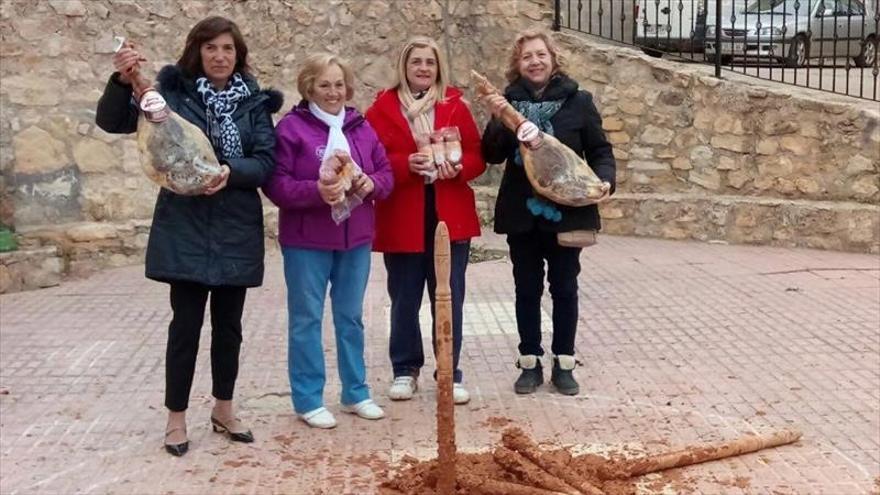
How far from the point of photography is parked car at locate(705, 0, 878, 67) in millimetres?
10016

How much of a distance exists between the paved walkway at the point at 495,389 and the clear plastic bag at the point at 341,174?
1045 mm

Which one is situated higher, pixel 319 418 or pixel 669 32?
pixel 669 32

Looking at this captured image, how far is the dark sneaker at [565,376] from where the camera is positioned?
17.2 feet

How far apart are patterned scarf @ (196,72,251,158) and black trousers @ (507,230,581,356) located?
1.46 meters

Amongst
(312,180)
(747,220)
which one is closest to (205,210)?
(312,180)

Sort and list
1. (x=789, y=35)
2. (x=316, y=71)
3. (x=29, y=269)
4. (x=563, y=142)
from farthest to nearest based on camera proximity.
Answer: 1. (x=789, y=35)
2. (x=29, y=269)
3. (x=563, y=142)
4. (x=316, y=71)

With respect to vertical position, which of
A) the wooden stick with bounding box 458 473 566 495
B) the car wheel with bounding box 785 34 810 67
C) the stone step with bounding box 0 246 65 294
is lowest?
the wooden stick with bounding box 458 473 566 495

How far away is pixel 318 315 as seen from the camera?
4.77 meters

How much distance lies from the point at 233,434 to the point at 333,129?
1.43 metres

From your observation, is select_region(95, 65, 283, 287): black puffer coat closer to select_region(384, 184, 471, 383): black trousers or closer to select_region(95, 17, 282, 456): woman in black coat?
select_region(95, 17, 282, 456): woman in black coat

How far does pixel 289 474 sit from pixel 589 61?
698 cm

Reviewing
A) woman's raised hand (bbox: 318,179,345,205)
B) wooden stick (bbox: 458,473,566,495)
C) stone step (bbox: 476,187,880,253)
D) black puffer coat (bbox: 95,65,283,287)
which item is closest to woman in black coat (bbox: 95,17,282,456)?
black puffer coat (bbox: 95,65,283,287)

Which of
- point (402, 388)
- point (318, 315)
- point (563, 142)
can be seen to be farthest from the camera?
point (402, 388)

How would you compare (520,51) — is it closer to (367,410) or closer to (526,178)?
(526,178)
